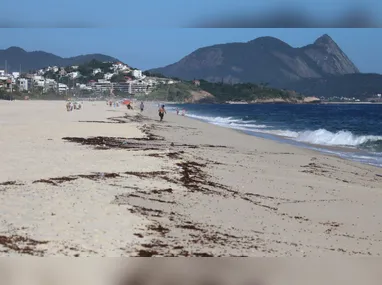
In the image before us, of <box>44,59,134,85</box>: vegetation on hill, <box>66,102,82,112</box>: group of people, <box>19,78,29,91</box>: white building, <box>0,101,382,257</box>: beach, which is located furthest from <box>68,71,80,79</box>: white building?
<box>0,101,382,257</box>: beach

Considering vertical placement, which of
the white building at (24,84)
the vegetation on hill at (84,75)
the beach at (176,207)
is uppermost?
the vegetation on hill at (84,75)

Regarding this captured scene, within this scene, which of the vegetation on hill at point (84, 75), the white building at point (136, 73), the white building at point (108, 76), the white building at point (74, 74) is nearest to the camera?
the vegetation on hill at point (84, 75)

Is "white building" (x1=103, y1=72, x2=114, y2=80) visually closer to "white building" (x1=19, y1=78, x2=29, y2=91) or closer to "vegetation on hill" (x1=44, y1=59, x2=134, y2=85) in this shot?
"vegetation on hill" (x1=44, y1=59, x2=134, y2=85)

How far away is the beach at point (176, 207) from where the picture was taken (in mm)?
3521

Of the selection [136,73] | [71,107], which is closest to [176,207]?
[71,107]

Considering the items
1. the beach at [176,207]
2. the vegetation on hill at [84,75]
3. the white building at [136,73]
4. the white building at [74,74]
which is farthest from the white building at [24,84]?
the beach at [176,207]

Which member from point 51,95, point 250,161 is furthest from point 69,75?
point 250,161

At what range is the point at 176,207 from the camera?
5.14 m

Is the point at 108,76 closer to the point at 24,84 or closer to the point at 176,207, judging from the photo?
the point at 24,84

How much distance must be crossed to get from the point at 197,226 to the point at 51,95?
12850cm

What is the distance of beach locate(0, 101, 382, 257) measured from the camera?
3.52 meters

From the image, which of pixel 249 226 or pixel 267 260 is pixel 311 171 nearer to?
pixel 249 226

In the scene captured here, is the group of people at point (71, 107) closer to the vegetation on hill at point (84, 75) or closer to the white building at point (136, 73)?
the vegetation on hill at point (84, 75)

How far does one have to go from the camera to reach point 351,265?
1.87 meters
